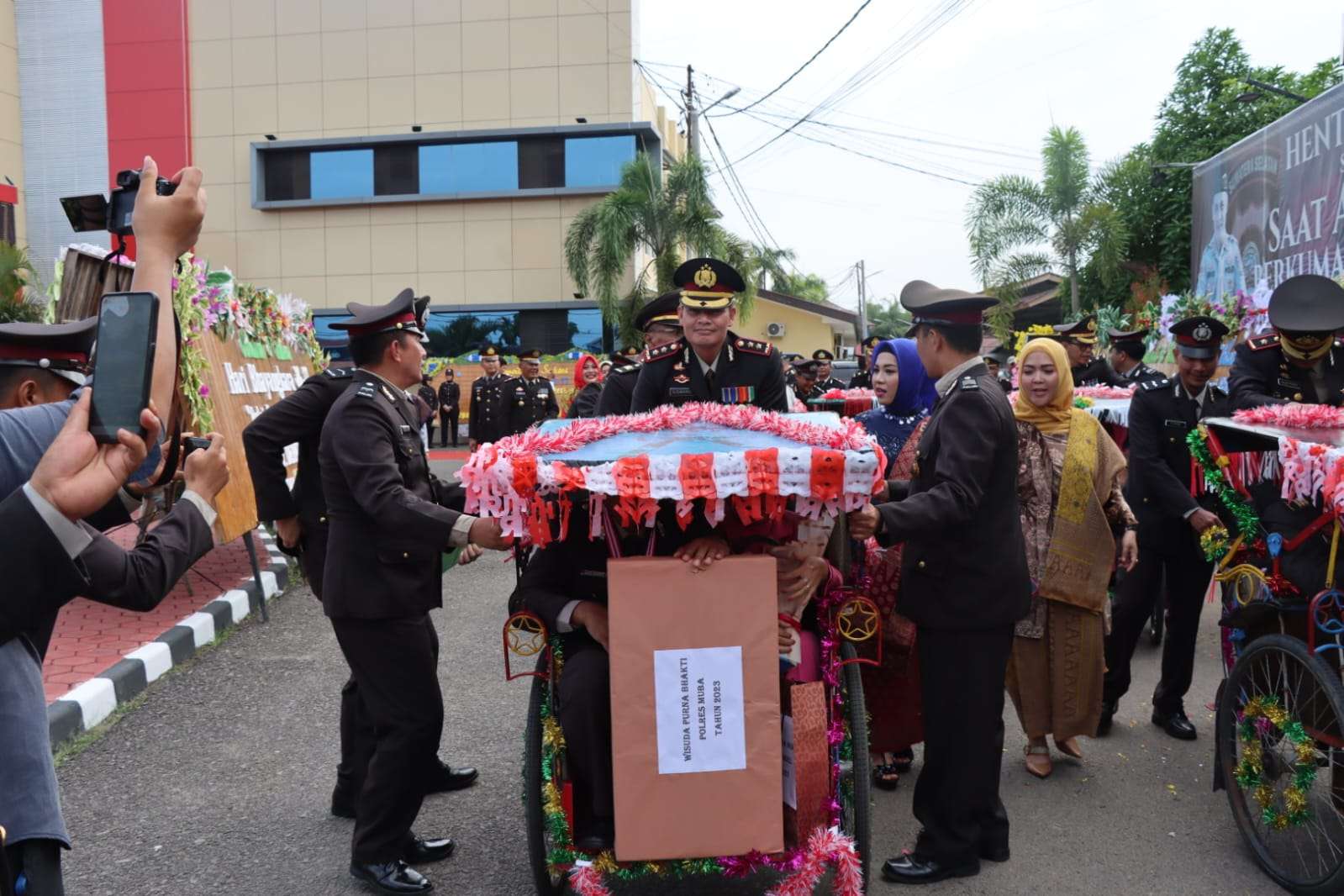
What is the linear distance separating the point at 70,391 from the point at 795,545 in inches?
81.3

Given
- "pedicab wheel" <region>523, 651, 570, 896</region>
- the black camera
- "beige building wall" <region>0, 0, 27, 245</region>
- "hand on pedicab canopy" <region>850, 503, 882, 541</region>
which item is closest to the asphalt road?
"pedicab wheel" <region>523, 651, 570, 896</region>

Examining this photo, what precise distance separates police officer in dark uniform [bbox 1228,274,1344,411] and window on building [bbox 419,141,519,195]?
78.7ft

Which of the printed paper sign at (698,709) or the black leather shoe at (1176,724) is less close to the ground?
the printed paper sign at (698,709)

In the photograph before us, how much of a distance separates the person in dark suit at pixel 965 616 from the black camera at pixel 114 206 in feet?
8.26

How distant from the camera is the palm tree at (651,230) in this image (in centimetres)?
2347

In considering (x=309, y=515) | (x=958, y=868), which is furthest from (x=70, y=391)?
(x=958, y=868)

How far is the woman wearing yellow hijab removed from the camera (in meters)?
4.64

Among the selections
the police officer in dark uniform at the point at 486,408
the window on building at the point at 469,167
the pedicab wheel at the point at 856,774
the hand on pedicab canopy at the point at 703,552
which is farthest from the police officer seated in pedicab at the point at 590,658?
the window on building at the point at 469,167

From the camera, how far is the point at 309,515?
14.5ft

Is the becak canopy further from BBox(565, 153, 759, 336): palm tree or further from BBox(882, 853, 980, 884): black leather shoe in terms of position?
BBox(565, 153, 759, 336): palm tree

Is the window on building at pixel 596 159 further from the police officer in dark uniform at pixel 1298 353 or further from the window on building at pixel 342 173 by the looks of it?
the police officer in dark uniform at pixel 1298 353

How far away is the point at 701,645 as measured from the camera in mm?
3070

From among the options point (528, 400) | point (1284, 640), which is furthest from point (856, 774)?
point (528, 400)

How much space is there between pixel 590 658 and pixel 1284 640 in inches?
91.6
